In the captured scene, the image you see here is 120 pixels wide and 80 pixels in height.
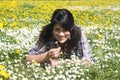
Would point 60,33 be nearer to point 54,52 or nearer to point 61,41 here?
point 61,41

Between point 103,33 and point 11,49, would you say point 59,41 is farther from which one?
point 103,33

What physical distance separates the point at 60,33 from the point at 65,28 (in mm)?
98

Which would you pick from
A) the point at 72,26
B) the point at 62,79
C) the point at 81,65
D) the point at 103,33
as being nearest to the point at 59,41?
the point at 72,26

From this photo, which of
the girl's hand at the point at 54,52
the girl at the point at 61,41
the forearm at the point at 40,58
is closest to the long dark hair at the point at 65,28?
the girl at the point at 61,41

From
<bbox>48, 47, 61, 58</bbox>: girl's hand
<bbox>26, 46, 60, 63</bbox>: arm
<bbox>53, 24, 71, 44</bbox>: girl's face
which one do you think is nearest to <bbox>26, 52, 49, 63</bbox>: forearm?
<bbox>26, 46, 60, 63</bbox>: arm

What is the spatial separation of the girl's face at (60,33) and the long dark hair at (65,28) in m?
0.05

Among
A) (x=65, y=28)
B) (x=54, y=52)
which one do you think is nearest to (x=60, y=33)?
(x=65, y=28)

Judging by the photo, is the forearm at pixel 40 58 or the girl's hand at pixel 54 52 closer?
the girl's hand at pixel 54 52

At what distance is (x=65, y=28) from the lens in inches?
218

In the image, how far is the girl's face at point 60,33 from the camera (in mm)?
5512

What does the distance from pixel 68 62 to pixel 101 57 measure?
0.63 m

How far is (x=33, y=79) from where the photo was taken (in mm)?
4602

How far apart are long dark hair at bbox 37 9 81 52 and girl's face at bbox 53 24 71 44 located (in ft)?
0.17

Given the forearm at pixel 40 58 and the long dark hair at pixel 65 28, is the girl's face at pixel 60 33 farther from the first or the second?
the forearm at pixel 40 58
